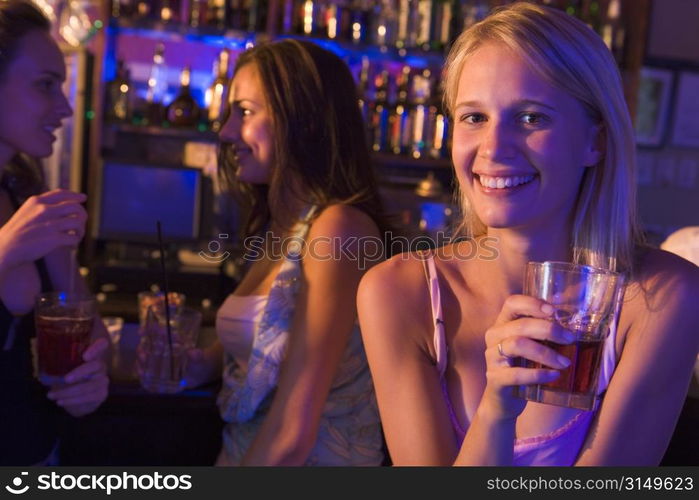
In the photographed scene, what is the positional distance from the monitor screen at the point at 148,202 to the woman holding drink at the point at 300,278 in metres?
2.06

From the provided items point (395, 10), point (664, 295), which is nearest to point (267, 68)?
point (664, 295)

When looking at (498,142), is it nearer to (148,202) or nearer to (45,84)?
(45,84)

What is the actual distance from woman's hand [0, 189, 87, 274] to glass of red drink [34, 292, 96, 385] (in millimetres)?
94

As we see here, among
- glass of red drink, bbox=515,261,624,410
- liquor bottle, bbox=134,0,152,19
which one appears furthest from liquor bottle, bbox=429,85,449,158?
glass of red drink, bbox=515,261,624,410

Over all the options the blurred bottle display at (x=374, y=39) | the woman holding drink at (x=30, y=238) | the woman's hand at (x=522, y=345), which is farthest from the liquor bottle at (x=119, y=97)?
the woman's hand at (x=522, y=345)

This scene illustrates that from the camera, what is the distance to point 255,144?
1938 millimetres

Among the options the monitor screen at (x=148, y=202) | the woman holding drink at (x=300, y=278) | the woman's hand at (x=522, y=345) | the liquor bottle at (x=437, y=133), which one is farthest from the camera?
the liquor bottle at (x=437, y=133)

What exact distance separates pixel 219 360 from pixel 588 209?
1049mm

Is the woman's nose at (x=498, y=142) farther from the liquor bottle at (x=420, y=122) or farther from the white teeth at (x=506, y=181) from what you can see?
the liquor bottle at (x=420, y=122)

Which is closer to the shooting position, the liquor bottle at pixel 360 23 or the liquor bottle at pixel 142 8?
the liquor bottle at pixel 142 8

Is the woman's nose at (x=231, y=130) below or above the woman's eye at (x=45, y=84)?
below

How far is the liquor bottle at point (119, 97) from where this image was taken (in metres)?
4.21

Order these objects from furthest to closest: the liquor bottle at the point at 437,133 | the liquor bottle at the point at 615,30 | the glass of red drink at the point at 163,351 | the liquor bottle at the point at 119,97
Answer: the liquor bottle at the point at 615,30 → the liquor bottle at the point at 437,133 → the liquor bottle at the point at 119,97 → the glass of red drink at the point at 163,351

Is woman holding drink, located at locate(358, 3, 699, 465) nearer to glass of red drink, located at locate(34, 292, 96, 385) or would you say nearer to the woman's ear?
the woman's ear
